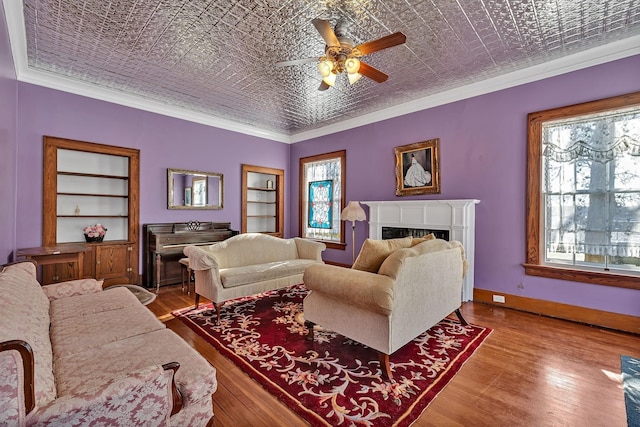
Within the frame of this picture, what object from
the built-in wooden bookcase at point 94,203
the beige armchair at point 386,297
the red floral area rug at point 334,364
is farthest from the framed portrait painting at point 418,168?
the built-in wooden bookcase at point 94,203

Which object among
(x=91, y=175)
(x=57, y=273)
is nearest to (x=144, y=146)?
(x=91, y=175)

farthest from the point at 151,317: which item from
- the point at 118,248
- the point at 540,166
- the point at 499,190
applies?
the point at 540,166

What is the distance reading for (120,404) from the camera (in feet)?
3.64

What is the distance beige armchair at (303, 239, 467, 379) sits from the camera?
2.06m

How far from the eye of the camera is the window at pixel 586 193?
2.99m

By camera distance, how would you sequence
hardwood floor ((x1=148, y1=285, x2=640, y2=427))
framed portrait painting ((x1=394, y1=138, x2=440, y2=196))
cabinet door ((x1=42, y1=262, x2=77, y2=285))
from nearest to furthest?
hardwood floor ((x1=148, y1=285, x2=640, y2=427)), cabinet door ((x1=42, y1=262, x2=77, y2=285)), framed portrait painting ((x1=394, y1=138, x2=440, y2=196))

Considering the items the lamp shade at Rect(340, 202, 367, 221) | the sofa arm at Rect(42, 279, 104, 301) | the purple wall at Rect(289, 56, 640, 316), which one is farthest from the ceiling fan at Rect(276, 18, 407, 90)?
the sofa arm at Rect(42, 279, 104, 301)

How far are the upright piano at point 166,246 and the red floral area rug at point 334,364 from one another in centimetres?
135

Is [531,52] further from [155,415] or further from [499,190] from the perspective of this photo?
[155,415]

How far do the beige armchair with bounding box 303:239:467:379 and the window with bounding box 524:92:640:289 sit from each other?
169 cm

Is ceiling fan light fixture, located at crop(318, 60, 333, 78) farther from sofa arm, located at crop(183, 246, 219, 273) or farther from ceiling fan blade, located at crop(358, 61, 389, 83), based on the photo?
sofa arm, located at crop(183, 246, 219, 273)

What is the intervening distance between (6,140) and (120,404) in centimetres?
314

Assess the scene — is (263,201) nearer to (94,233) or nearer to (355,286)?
(94,233)

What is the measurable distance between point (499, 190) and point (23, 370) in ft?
14.6
